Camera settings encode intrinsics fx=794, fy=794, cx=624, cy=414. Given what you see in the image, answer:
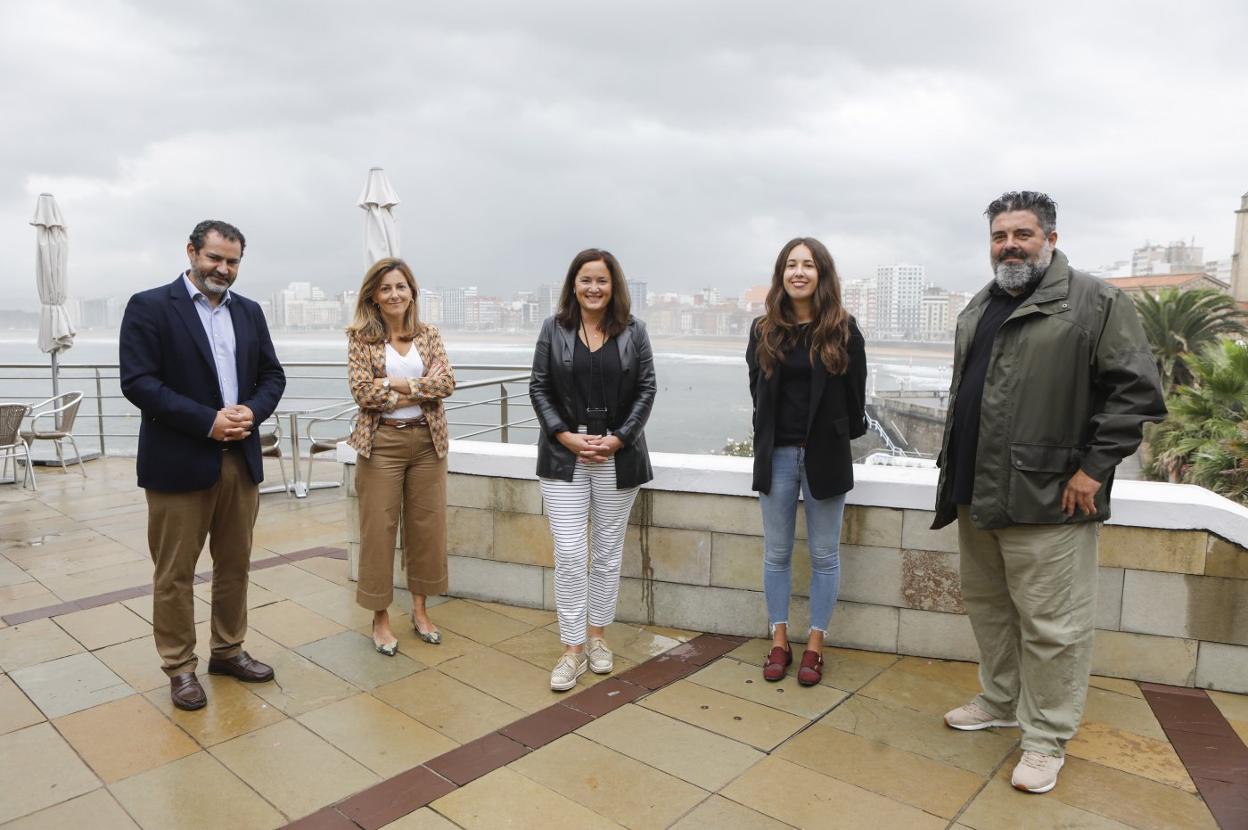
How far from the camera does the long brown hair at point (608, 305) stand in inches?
117

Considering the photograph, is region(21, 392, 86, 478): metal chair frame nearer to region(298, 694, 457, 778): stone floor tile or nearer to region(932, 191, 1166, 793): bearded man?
region(298, 694, 457, 778): stone floor tile

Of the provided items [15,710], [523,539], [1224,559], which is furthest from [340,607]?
[1224,559]

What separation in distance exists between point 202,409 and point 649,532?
5.89ft

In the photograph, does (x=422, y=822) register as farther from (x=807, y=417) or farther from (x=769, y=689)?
(x=807, y=417)

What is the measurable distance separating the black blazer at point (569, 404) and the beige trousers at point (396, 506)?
23.7 inches

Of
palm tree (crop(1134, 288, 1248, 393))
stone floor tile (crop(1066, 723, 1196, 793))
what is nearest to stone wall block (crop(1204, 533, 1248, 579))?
stone floor tile (crop(1066, 723, 1196, 793))

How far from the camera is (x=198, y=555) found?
109 inches

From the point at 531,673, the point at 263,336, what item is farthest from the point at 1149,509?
the point at 263,336

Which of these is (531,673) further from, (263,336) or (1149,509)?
(1149,509)

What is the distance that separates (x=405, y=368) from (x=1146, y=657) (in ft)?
9.91

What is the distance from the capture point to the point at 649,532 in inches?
136

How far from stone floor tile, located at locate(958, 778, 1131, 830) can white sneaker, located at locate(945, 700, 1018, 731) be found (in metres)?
0.35

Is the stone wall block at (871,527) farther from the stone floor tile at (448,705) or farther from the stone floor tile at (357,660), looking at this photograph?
the stone floor tile at (357,660)

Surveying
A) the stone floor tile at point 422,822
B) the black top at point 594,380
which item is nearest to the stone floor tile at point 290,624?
the stone floor tile at point 422,822
